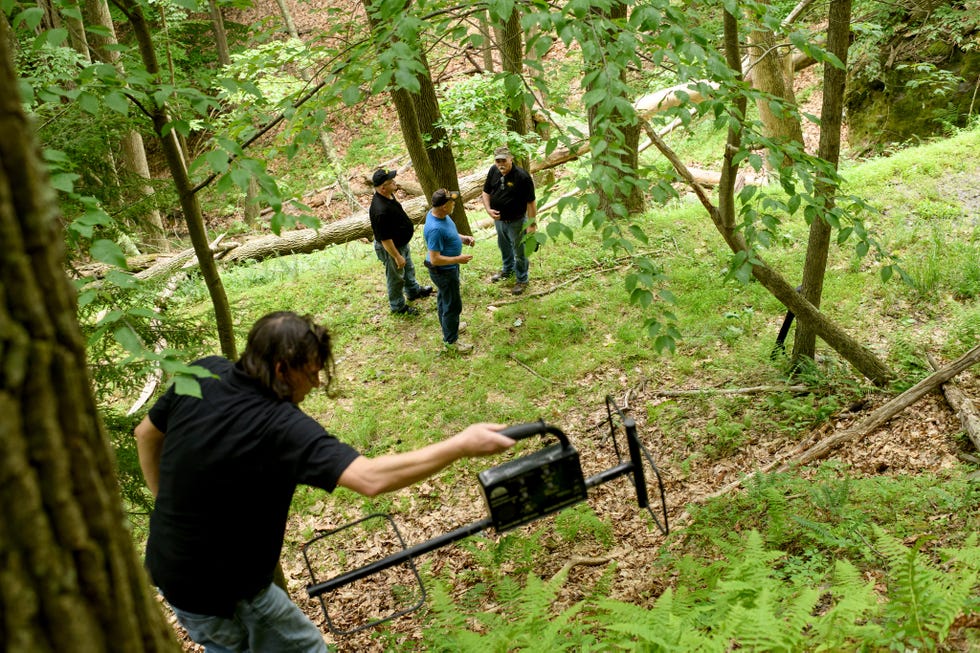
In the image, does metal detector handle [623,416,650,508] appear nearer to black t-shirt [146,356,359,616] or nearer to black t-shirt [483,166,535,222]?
black t-shirt [146,356,359,616]

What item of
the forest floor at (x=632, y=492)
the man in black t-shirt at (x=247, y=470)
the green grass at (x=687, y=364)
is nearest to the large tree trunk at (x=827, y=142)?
the green grass at (x=687, y=364)

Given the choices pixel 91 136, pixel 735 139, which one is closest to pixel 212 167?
pixel 91 136

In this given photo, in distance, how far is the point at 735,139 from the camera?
17.1 feet

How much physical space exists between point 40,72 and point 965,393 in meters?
9.75

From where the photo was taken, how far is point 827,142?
17.6ft

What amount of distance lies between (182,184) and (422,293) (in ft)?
18.3

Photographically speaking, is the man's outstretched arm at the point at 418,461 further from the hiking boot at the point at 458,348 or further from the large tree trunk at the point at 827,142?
the hiking boot at the point at 458,348

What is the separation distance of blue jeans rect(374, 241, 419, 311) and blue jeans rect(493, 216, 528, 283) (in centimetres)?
133

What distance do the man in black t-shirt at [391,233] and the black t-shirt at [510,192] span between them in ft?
4.08

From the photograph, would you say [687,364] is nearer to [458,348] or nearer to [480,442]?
[458,348]

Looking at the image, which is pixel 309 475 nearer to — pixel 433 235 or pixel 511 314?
pixel 433 235

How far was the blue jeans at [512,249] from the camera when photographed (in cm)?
895

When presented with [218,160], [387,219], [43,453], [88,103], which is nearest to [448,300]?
[387,219]

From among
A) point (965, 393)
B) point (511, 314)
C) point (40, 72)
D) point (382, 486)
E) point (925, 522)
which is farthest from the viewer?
point (511, 314)
